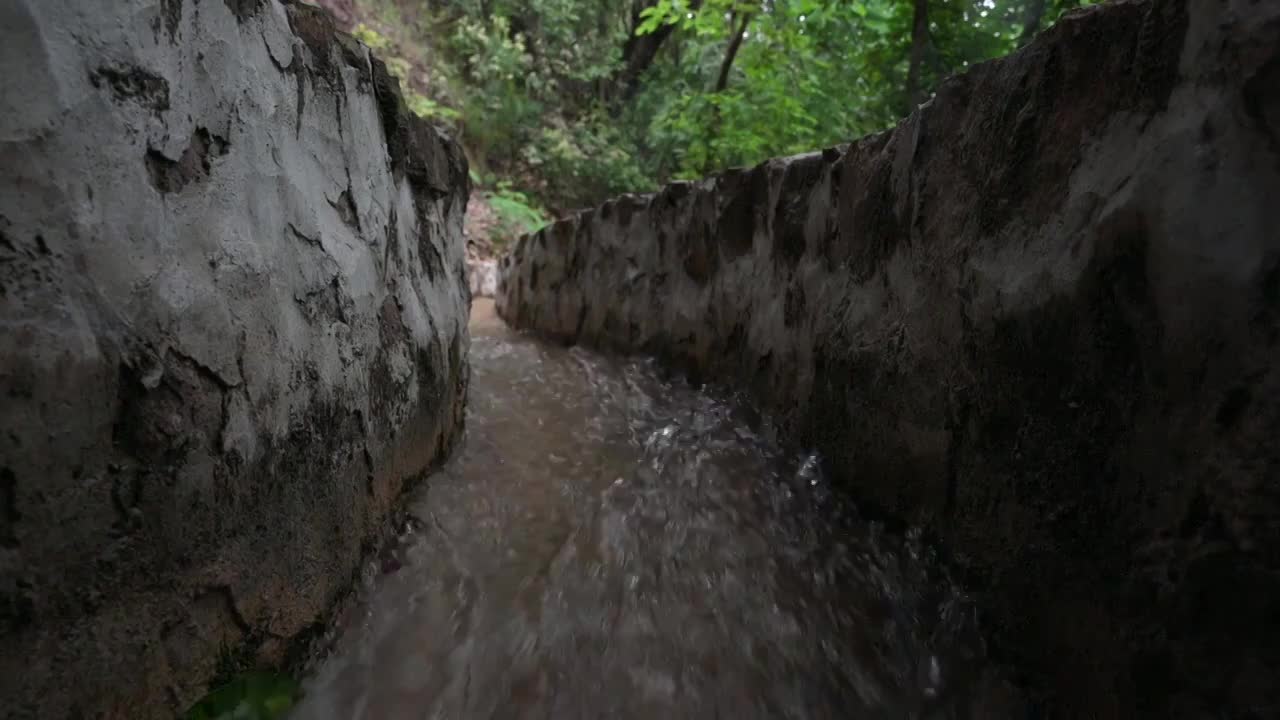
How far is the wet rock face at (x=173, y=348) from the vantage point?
0.71 meters

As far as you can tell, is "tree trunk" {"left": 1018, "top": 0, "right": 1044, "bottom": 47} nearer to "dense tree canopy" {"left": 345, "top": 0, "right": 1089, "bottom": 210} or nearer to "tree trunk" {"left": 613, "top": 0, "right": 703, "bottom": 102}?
"dense tree canopy" {"left": 345, "top": 0, "right": 1089, "bottom": 210}

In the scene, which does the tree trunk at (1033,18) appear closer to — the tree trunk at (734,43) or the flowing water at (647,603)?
the tree trunk at (734,43)

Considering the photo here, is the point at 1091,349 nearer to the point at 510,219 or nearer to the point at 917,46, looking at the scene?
the point at 917,46

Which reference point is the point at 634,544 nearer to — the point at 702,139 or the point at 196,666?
the point at 196,666

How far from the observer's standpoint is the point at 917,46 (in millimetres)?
3889

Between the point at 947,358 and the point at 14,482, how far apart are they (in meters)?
1.75

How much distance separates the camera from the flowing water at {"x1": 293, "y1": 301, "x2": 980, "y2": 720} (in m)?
1.24

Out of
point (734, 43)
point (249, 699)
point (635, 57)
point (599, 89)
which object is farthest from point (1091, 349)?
point (635, 57)

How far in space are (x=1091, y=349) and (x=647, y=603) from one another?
1190 millimetres

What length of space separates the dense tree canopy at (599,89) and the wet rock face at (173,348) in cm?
458

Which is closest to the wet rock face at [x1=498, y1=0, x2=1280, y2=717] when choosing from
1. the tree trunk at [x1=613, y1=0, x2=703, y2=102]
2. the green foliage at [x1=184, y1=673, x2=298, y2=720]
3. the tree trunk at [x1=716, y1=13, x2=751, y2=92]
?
the green foliage at [x1=184, y1=673, x2=298, y2=720]

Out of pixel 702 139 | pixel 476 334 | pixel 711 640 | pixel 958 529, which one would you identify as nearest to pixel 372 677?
pixel 711 640

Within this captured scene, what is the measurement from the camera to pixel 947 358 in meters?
1.43

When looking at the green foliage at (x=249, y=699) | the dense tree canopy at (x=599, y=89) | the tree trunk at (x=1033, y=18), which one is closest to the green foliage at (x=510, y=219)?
the dense tree canopy at (x=599, y=89)
